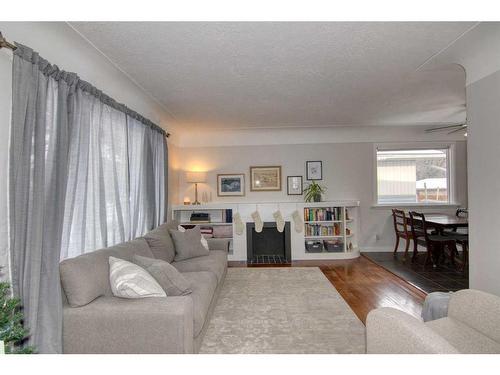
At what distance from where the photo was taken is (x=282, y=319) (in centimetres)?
273

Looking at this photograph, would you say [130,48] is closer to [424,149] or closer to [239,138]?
[239,138]

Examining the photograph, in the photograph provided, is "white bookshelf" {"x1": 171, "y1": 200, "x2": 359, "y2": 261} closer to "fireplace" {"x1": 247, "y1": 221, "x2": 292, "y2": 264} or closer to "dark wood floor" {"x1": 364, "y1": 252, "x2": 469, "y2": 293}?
"fireplace" {"x1": 247, "y1": 221, "x2": 292, "y2": 264}

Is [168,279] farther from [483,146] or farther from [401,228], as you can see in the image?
[401,228]

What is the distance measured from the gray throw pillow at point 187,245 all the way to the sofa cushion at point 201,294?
63 centimetres

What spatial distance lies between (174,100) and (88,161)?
174 cm

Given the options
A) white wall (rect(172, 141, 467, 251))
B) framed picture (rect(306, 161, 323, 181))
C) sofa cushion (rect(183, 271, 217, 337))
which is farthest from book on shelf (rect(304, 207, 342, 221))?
sofa cushion (rect(183, 271, 217, 337))

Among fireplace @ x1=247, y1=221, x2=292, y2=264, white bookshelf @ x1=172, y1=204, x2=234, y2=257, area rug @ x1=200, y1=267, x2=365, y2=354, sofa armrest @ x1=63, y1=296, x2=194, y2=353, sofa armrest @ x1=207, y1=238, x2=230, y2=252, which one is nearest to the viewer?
sofa armrest @ x1=63, y1=296, x2=194, y2=353

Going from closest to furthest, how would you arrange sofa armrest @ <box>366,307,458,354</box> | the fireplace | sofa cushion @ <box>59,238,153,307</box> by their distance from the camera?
1. sofa armrest @ <box>366,307,458,354</box>
2. sofa cushion @ <box>59,238,153,307</box>
3. the fireplace

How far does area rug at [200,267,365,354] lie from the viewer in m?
2.25

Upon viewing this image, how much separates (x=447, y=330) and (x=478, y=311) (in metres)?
0.21

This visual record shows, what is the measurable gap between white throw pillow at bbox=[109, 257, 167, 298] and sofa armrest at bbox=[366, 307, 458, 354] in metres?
1.33

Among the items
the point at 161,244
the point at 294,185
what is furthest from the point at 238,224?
the point at 161,244

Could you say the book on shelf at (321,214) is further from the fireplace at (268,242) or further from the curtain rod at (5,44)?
Answer: the curtain rod at (5,44)

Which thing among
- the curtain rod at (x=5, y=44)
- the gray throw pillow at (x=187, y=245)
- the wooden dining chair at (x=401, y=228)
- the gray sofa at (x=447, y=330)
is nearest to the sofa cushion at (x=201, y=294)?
the gray throw pillow at (x=187, y=245)
